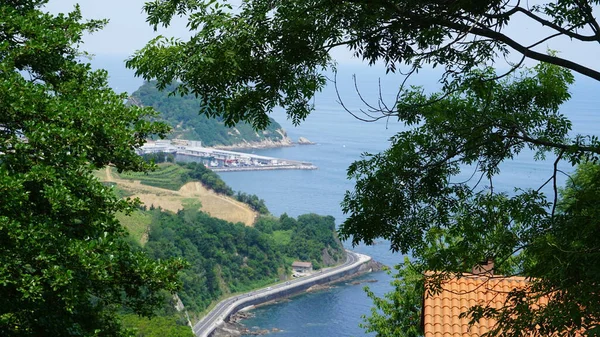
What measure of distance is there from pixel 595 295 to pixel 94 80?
3629 mm

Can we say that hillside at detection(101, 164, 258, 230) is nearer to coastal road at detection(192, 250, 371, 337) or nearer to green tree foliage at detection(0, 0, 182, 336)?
coastal road at detection(192, 250, 371, 337)

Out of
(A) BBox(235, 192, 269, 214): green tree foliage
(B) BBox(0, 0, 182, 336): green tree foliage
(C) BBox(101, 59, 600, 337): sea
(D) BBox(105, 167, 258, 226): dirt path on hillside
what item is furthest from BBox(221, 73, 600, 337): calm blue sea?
(B) BBox(0, 0, 182, 336): green tree foliage

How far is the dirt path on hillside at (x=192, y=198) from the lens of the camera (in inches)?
2542

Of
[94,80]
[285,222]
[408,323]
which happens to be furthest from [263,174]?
[94,80]

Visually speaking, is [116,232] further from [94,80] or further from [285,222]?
[285,222]

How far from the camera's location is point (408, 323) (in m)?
10.9

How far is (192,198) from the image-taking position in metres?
67.6

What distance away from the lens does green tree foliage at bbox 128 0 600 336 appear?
3.72 m

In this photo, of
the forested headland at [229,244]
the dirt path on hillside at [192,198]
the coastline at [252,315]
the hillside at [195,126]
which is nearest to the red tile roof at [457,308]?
the coastline at [252,315]

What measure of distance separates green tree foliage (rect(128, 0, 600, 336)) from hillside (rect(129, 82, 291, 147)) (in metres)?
89.7

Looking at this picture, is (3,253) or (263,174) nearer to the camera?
(3,253)

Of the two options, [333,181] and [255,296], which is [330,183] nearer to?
[333,181]

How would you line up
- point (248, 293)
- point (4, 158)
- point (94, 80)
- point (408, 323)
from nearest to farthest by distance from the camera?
point (4, 158)
point (94, 80)
point (408, 323)
point (248, 293)

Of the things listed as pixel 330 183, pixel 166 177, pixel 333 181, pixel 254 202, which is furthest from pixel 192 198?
pixel 333 181
